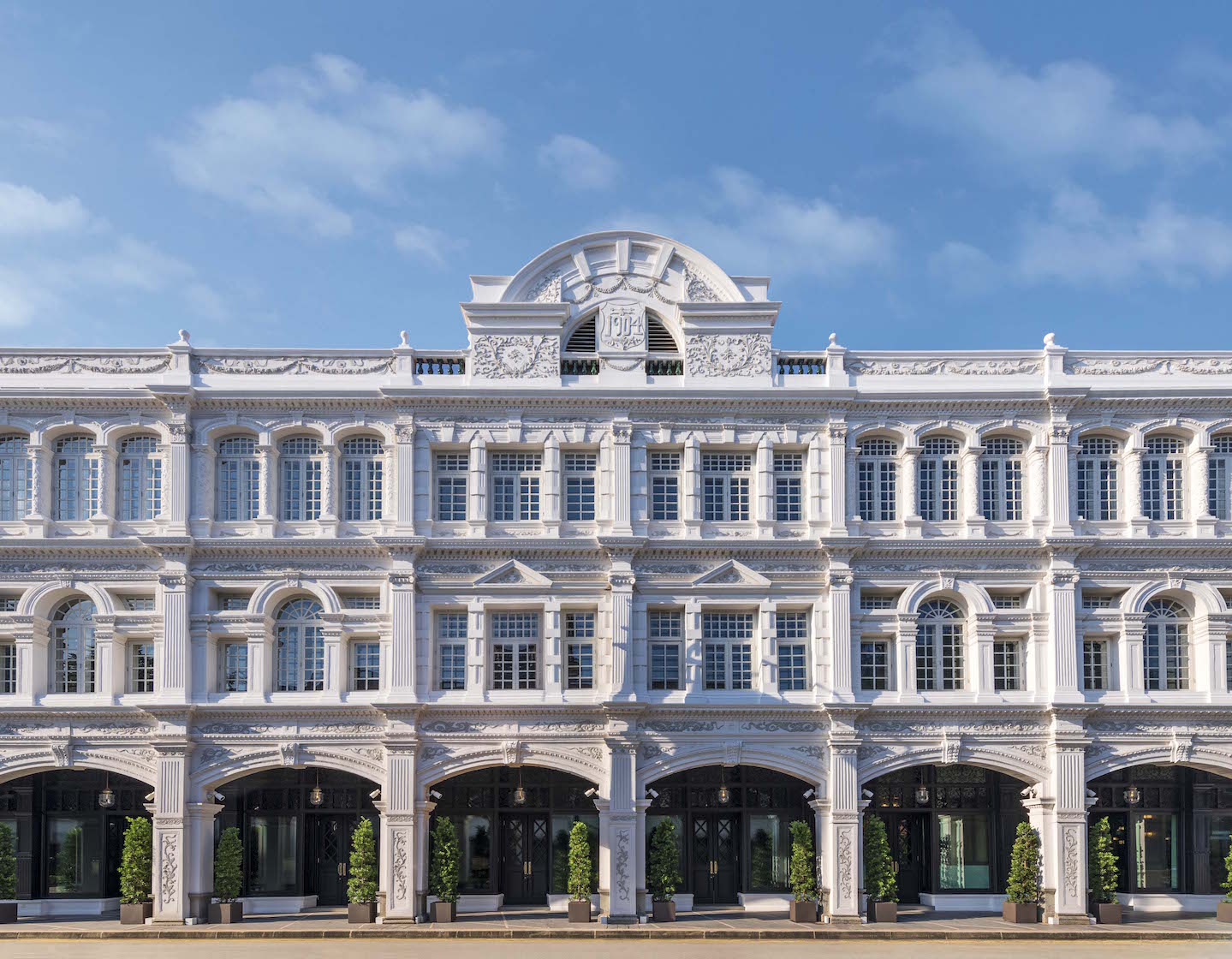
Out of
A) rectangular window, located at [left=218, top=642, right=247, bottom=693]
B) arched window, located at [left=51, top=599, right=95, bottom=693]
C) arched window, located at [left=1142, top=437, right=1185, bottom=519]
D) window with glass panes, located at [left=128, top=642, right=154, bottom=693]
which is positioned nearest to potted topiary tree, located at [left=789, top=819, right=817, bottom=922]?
arched window, located at [left=1142, top=437, right=1185, bottom=519]

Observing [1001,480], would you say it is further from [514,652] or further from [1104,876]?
[514,652]

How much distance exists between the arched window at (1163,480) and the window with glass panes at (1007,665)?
14.5 ft

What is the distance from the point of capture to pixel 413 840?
29016 mm

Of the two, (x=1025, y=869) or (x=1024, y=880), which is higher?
(x=1025, y=869)

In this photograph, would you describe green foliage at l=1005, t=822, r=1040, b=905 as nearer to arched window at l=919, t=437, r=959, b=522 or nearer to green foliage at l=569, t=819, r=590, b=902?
arched window at l=919, t=437, r=959, b=522

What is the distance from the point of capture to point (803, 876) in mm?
29016

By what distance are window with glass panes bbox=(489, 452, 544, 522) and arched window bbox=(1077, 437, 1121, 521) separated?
12739 millimetres

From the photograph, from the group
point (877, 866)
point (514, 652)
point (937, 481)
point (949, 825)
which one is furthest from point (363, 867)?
point (937, 481)

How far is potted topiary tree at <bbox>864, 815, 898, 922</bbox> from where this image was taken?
29016mm

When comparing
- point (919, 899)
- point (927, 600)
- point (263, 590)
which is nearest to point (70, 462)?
point (263, 590)

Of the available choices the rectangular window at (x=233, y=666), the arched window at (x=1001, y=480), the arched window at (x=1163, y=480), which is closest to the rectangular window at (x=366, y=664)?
the rectangular window at (x=233, y=666)

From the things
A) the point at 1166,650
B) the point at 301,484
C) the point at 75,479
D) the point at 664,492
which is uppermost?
the point at 75,479

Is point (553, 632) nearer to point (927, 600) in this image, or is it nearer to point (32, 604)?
point (927, 600)

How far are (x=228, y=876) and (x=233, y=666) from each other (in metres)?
4.70
